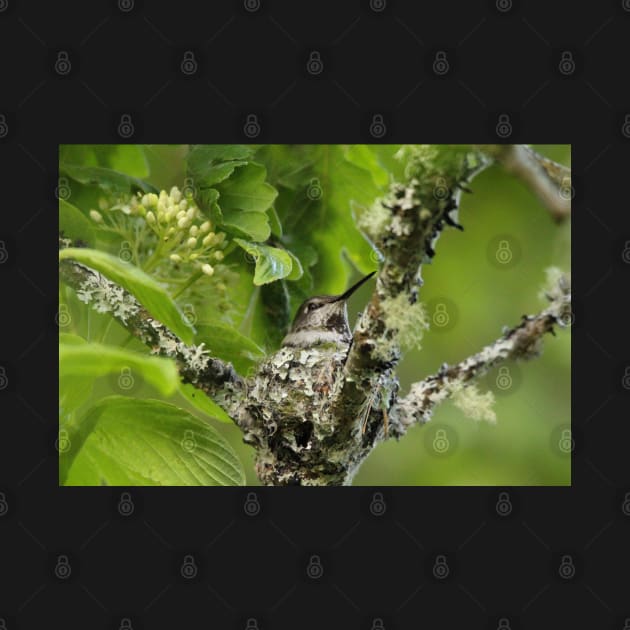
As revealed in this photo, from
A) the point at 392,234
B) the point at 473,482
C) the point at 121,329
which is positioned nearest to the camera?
the point at 392,234

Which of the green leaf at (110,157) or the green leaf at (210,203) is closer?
the green leaf at (210,203)

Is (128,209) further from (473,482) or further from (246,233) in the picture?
(473,482)

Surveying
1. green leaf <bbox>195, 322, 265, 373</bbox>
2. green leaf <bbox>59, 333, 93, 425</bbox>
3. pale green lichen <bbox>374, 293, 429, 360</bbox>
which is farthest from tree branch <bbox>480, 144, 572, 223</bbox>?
green leaf <bbox>59, 333, 93, 425</bbox>

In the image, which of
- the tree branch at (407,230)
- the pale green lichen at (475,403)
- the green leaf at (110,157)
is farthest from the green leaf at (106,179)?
the pale green lichen at (475,403)

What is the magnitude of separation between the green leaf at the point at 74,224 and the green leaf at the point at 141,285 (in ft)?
0.94

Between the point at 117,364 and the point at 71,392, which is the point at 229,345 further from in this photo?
the point at 117,364

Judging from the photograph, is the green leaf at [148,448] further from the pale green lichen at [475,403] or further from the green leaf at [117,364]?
the pale green lichen at [475,403]

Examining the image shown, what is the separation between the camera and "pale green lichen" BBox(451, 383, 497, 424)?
8.66 feet

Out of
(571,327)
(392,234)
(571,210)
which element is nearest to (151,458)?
(392,234)

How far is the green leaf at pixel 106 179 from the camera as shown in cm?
270

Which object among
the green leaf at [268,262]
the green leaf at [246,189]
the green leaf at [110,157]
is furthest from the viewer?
the green leaf at [110,157]

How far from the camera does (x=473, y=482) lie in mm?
4512

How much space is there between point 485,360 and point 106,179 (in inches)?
53.7

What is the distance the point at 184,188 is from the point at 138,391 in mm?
927
